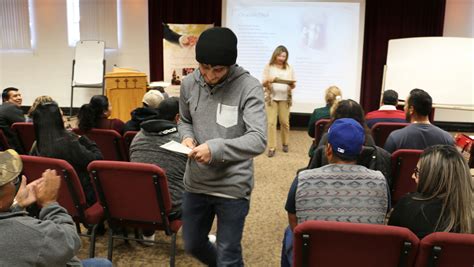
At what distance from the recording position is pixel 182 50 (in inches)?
316

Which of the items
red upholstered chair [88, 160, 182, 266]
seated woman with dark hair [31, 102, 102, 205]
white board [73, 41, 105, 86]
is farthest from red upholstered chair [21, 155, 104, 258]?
white board [73, 41, 105, 86]

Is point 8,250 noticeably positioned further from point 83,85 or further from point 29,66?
point 29,66

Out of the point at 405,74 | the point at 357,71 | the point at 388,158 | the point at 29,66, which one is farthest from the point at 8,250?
the point at 29,66

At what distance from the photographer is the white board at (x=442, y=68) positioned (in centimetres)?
666

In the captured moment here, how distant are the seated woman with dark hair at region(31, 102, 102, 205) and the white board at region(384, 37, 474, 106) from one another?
566cm

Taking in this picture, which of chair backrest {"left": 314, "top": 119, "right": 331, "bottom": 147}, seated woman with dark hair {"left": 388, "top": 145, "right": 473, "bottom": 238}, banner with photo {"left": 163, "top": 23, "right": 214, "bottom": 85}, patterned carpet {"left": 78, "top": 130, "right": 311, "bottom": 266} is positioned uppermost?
banner with photo {"left": 163, "top": 23, "right": 214, "bottom": 85}

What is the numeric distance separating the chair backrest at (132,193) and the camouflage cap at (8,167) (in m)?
0.95

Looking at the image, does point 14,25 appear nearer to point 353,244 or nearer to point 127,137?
point 127,137

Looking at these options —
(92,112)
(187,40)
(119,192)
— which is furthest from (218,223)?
(187,40)

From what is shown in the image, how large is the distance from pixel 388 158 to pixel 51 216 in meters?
2.02

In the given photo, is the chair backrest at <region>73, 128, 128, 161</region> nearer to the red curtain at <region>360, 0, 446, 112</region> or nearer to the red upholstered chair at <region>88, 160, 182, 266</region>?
the red upholstered chair at <region>88, 160, 182, 266</region>

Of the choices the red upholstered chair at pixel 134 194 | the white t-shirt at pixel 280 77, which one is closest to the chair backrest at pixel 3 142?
the red upholstered chair at pixel 134 194

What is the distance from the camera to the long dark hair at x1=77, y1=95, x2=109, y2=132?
11.2 feet

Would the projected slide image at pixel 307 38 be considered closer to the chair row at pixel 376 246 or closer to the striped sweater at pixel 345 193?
the striped sweater at pixel 345 193
